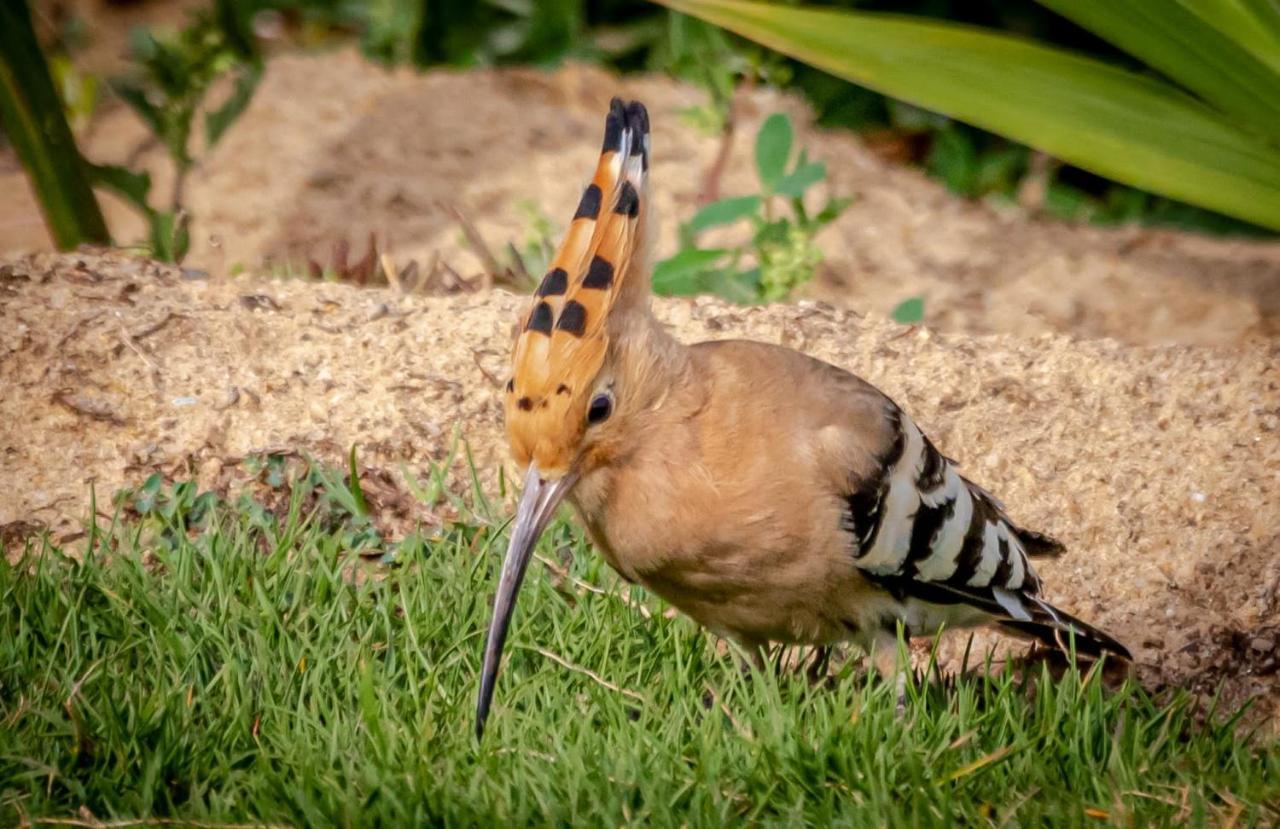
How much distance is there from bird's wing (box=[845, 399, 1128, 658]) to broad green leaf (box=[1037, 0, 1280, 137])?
918mm

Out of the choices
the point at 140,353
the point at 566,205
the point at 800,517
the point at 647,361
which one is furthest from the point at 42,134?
the point at 800,517

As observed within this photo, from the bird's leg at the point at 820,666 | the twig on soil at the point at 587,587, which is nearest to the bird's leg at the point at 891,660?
the bird's leg at the point at 820,666

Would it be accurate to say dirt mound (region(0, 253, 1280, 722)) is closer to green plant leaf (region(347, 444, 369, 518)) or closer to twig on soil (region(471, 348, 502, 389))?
twig on soil (region(471, 348, 502, 389))

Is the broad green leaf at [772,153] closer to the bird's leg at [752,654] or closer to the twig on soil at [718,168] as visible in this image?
the twig on soil at [718,168]

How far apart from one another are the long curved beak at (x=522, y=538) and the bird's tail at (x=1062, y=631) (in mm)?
946

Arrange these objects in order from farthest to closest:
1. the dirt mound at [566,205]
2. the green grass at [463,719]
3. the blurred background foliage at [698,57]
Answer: the blurred background foliage at [698,57]
the dirt mound at [566,205]
the green grass at [463,719]

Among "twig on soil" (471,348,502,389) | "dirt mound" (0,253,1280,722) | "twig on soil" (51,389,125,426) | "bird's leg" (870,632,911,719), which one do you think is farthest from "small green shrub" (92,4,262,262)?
"bird's leg" (870,632,911,719)

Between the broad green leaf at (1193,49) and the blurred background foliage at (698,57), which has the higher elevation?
the broad green leaf at (1193,49)

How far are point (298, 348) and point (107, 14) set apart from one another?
A: 3.73 meters

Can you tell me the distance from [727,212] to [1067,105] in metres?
0.91

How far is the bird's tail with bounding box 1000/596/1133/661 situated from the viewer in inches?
116

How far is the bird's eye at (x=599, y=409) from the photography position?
2574mm

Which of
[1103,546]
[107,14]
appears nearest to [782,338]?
[1103,546]

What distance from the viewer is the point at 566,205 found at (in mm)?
4922
